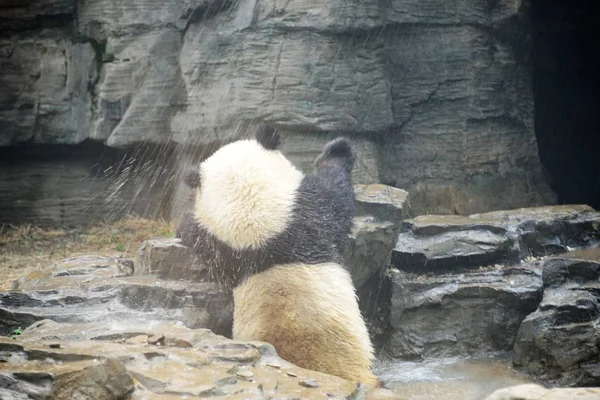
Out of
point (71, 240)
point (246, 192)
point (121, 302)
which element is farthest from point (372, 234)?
point (71, 240)

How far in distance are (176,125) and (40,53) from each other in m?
2.06

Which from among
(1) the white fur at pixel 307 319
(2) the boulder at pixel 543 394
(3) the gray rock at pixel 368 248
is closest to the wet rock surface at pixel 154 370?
(1) the white fur at pixel 307 319

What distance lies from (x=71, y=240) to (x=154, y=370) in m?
5.53

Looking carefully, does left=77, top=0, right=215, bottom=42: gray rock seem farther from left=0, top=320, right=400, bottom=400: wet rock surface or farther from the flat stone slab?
left=0, top=320, right=400, bottom=400: wet rock surface

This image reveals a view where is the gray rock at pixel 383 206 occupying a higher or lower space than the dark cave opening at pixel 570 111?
lower

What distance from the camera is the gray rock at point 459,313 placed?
19.9 ft

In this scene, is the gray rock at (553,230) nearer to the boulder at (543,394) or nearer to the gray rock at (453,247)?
the gray rock at (453,247)

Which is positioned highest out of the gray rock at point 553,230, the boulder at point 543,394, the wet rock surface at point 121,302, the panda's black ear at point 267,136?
the panda's black ear at point 267,136

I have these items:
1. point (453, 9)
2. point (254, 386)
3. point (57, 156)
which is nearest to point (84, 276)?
point (254, 386)

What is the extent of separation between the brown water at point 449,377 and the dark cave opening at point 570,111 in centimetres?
545

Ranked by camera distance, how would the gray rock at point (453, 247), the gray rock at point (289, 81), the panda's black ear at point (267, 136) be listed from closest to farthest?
the panda's black ear at point (267, 136)
the gray rock at point (453, 247)
the gray rock at point (289, 81)

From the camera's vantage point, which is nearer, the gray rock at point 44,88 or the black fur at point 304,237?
the black fur at point 304,237

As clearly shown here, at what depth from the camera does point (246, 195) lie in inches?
199

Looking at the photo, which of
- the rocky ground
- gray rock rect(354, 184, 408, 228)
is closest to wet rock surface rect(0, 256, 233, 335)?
the rocky ground
